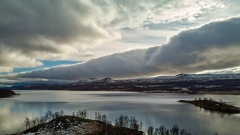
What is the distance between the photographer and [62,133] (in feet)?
247

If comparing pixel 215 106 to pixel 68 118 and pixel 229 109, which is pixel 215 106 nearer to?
pixel 229 109

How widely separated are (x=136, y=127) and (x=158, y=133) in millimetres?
7925

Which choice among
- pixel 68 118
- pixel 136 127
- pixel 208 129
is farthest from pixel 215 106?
pixel 68 118

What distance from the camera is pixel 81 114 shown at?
11462 cm

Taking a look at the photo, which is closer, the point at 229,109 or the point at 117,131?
the point at 117,131

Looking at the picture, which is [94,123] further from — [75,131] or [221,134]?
[221,134]

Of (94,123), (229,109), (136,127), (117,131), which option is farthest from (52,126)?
(229,109)

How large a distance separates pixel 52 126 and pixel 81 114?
34182 millimetres

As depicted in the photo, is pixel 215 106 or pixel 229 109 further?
pixel 215 106

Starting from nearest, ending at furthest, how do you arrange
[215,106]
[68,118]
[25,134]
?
[25,134], [68,118], [215,106]

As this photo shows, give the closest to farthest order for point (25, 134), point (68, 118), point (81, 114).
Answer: point (25, 134) < point (68, 118) < point (81, 114)

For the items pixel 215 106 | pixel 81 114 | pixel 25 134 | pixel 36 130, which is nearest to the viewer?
pixel 25 134

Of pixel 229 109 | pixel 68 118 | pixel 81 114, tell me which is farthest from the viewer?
pixel 229 109

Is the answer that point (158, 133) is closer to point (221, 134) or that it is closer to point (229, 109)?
point (221, 134)
